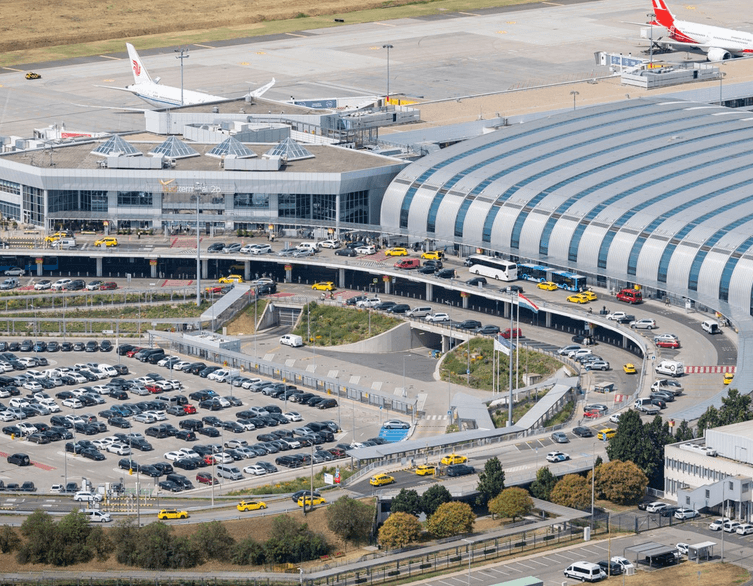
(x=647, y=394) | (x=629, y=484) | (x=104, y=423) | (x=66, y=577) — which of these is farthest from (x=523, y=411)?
(x=66, y=577)

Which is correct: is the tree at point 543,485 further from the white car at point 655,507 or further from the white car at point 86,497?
the white car at point 86,497

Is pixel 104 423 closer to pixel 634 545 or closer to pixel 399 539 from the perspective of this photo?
pixel 399 539

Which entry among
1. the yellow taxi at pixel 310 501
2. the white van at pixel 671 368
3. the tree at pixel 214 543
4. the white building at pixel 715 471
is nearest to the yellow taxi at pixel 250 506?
the yellow taxi at pixel 310 501

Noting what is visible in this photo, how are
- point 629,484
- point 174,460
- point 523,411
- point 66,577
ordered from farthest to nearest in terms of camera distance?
point 523,411
point 174,460
point 629,484
point 66,577

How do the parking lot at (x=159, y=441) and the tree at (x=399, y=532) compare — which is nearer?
the tree at (x=399, y=532)

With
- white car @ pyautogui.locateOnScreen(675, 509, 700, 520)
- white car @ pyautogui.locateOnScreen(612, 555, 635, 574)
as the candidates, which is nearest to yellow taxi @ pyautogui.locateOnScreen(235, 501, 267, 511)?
white car @ pyautogui.locateOnScreen(612, 555, 635, 574)

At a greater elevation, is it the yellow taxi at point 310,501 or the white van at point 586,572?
the yellow taxi at point 310,501
